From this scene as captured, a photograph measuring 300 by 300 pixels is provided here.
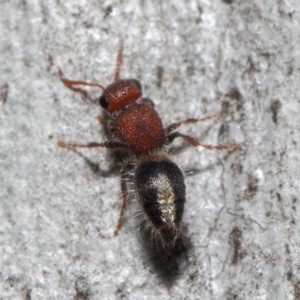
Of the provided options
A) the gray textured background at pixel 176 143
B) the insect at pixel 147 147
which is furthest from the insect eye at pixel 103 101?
the gray textured background at pixel 176 143

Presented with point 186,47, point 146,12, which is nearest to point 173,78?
point 186,47

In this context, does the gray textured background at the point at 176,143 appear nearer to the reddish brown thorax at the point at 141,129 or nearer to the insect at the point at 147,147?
the insect at the point at 147,147

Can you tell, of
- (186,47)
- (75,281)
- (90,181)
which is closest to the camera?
(75,281)

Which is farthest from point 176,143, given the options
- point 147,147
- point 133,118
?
point 133,118

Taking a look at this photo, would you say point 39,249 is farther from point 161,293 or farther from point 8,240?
point 161,293

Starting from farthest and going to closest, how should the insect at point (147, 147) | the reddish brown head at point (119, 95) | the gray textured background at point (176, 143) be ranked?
the reddish brown head at point (119, 95), the gray textured background at point (176, 143), the insect at point (147, 147)

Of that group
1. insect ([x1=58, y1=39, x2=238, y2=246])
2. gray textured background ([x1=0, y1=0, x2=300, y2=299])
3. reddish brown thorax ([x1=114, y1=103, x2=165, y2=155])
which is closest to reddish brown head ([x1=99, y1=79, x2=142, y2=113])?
insect ([x1=58, y1=39, x2=238, y2=246])

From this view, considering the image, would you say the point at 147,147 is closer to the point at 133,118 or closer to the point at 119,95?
the point at 133,118
